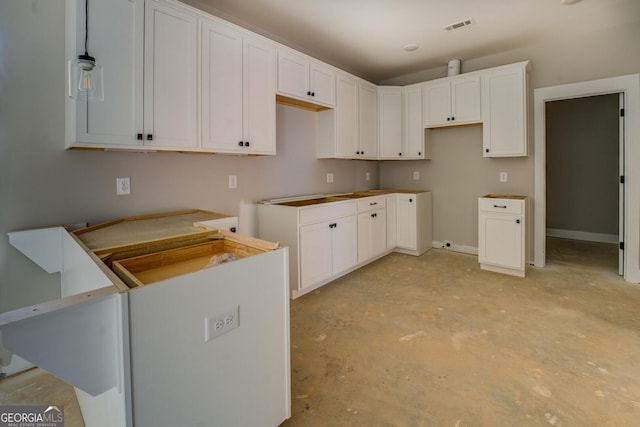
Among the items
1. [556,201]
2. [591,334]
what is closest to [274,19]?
[591,334]

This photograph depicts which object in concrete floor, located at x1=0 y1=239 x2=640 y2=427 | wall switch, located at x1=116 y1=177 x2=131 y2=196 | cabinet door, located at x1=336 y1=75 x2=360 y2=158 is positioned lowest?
concrete floor, located at x1=0 y1=239 x2=640 y2=427

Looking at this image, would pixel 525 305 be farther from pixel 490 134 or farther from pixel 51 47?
pixel 51 47

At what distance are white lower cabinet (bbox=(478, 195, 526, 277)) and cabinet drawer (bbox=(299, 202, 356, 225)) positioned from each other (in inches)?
61.9

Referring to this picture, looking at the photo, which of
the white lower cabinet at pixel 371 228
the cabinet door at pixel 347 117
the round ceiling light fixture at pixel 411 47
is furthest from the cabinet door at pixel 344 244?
the round ceiling light fixture at pixel 411 47

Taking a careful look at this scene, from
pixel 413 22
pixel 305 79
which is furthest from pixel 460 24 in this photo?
pixel 305 79

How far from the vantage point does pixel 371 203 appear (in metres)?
3.96

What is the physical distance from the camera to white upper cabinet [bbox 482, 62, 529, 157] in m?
3.63

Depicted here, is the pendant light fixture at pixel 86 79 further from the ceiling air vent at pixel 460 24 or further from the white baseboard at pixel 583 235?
the white baseboard at pixel 583 235

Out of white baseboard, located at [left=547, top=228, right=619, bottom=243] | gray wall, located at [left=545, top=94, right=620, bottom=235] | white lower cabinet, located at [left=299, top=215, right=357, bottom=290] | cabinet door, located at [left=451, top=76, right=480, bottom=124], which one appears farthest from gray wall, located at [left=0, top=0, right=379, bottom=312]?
white baseboard, located at [left=547, top=228, right=619, bottom=243]

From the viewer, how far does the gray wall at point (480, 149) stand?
11.0 ft

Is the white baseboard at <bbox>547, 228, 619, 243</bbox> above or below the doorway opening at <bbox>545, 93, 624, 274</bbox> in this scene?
below

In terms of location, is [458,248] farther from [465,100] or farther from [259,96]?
[259,96]

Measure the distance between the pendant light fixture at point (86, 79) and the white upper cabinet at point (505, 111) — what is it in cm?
392

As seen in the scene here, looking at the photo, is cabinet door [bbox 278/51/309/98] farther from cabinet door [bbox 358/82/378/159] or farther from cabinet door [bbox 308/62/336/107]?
cabinet door [bbox 358/82/378/159]
